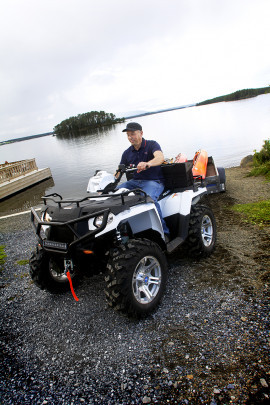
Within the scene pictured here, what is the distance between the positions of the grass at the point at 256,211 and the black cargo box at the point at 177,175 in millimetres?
1843

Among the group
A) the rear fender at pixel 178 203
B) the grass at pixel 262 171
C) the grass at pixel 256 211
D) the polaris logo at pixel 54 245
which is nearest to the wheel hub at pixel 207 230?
the rear fender at pixel 178 203

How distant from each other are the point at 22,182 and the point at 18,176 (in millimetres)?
788

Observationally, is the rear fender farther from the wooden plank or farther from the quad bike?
the wooden plank

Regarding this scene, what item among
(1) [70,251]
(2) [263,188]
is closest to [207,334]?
(1) [70,251]

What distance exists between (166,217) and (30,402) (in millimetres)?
2440

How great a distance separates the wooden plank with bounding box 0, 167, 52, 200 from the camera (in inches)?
655

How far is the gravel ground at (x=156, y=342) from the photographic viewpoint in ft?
6.60

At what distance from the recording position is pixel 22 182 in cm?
1864

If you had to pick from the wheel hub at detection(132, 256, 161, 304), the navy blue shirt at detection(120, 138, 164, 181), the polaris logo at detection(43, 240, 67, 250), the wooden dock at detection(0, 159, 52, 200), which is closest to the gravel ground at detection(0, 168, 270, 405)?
the wheel hub at detection(132, 256, 161, 304)

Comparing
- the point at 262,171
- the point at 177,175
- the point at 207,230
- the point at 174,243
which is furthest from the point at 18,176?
the point at 174,243

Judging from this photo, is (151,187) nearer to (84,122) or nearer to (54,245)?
(54,245)

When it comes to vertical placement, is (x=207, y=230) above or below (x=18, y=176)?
above

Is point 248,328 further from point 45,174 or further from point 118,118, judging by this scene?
point 118,118

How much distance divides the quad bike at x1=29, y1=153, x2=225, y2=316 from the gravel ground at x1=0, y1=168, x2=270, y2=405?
30cm
